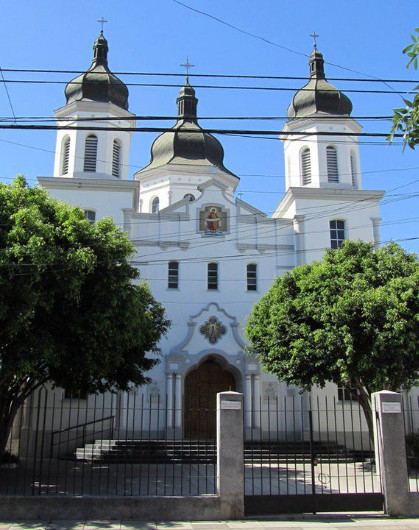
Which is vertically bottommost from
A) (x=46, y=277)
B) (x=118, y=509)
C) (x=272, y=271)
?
(x=118, y=509)

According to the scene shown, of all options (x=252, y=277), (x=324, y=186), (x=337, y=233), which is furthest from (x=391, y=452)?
(x=324, y=186)

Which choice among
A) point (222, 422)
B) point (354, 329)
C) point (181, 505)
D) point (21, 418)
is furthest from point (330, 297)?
point (21, 418)

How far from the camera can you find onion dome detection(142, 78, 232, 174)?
32375 mm

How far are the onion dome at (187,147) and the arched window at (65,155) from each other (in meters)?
5.76

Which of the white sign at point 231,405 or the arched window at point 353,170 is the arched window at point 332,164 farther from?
the white sign at point 231,405

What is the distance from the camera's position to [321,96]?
93.7 ft

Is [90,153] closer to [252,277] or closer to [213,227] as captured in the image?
[213,227]

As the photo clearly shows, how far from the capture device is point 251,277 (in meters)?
27.1

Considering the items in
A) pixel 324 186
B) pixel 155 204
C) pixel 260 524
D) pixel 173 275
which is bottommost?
pixel 260 524

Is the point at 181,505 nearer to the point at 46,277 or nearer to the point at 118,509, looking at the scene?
the point at 118,509

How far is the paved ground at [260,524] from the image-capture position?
1020cm

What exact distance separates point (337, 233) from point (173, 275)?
8249 mm

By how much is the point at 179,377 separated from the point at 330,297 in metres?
8.38

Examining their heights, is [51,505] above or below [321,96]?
below
